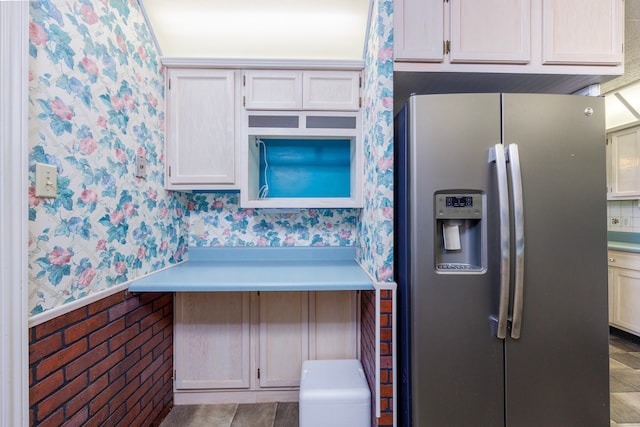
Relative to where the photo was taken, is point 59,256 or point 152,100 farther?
point 152,100

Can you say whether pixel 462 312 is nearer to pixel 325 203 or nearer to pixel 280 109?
pixel 325 203

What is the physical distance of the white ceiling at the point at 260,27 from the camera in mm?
1579

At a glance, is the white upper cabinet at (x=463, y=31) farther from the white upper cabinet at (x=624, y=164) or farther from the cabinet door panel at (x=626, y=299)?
the cabinet door panel at (x=626, y=299)

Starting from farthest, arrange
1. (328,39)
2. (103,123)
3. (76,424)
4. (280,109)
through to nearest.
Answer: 1. (328,39)
2. (280,109)
3. (103,123)
4. (76,424)

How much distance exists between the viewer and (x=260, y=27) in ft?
5.51

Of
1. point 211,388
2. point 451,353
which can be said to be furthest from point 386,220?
point 211,388

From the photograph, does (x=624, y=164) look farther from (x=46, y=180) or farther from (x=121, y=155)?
(x=46, y=180)

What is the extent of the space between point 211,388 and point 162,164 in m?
1.49

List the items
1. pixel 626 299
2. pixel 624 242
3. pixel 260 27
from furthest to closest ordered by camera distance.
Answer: pixel 624 242
pixel 626 299
pixel 260 27

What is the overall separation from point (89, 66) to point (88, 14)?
0.21 m

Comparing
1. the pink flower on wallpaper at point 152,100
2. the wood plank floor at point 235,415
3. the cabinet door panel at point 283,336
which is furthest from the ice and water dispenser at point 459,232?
the pink flower on wallpaper at point 152,100

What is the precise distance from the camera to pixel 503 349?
108 centimetres

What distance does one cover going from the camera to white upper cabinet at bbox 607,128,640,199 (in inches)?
96.0

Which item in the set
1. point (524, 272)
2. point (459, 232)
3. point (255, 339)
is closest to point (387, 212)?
point (459, 232)
